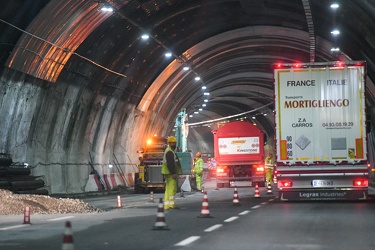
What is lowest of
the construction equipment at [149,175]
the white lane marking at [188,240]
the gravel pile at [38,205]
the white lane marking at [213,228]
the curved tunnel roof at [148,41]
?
the white lane marking at [188,240]

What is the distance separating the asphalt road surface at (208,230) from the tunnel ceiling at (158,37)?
7.40 m

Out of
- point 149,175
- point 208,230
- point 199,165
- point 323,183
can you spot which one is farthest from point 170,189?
point 199,165

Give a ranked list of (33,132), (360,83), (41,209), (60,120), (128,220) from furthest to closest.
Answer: (60,120) → (33,132) → (360,83) → (41,209) → (128,220)

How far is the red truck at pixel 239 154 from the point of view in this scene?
45.8 metres

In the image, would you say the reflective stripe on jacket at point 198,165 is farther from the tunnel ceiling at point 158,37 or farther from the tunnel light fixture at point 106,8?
the tunnel light fixture at point 106,8

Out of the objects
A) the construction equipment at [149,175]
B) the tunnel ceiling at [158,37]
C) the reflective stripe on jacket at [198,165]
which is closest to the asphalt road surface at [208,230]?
the tunnel ceiling at [158,37]

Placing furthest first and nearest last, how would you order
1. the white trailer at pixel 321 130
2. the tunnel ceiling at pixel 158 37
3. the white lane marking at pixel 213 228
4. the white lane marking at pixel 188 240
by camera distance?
the tunnel ceiling at pixel 158 37
the white trailer at pixel 321 130
the white lane marking at pixel 213 228
the white lane marking at pixel 188 240

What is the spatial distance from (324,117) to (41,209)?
337 inches

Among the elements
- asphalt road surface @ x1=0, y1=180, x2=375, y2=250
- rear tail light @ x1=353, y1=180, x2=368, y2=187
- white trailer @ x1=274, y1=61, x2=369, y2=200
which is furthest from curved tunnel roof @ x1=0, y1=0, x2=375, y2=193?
asphalt road surface @ x1=0, y1=180, x2=375, y2=250

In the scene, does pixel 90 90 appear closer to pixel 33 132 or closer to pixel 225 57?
pixel 33 132

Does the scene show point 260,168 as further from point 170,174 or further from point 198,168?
point 170,174

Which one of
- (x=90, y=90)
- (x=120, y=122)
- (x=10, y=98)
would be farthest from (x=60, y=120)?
(x=120, y=122)

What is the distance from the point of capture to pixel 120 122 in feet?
139

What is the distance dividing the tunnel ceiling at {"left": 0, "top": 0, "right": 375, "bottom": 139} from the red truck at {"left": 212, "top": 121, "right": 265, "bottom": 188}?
4308mm
